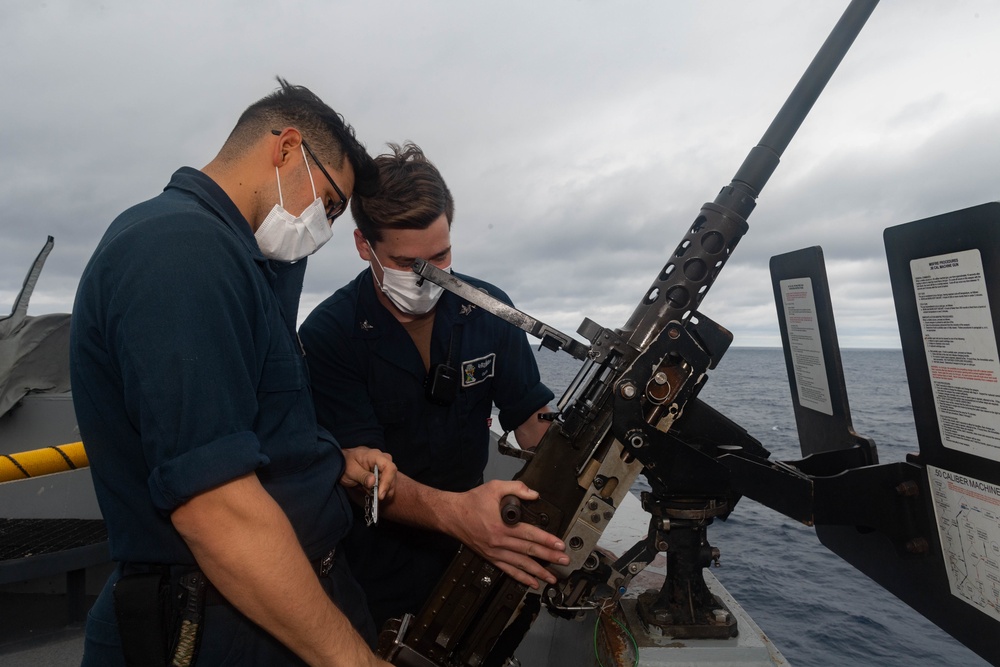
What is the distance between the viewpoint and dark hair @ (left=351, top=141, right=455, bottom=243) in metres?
2.83

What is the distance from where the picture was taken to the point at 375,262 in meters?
2.97

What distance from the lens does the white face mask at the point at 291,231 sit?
1948 mm

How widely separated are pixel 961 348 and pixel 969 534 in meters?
0.60

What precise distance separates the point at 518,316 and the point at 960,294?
4.79 ft

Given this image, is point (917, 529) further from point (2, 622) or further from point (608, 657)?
point (2, 622)

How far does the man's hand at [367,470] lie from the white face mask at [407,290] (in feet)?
2.59

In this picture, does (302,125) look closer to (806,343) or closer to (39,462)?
(39,462)

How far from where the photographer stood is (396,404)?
2988 mm

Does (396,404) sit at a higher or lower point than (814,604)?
higher

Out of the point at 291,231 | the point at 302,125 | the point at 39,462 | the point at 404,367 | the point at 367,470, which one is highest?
the point at 302,125

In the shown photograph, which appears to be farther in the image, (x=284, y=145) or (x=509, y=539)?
(x=509, y=539)

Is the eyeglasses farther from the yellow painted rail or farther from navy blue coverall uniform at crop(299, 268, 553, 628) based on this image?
the yellow painted rail

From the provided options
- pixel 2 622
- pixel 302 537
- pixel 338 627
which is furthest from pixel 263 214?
pixel 2 622

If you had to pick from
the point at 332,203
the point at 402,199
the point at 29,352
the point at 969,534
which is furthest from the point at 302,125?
the point at 29,352
